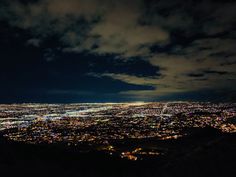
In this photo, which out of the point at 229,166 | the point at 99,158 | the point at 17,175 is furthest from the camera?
the point at 99,158

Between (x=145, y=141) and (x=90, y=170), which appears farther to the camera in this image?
(x=145, y=141)

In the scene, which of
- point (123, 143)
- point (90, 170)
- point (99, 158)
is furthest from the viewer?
point (123, 143)

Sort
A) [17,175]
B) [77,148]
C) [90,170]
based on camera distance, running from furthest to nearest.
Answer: [77,148] → [90,170] → [17,175]

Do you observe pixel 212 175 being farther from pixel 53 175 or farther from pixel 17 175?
pixel 17 175

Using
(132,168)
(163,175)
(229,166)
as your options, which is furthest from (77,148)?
(229,166)

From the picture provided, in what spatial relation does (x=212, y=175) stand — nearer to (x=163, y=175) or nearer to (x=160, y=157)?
(x=163, y=175)

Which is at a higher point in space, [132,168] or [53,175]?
[53,175]

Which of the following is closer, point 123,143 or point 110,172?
point 110,172

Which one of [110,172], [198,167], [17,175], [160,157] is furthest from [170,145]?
[17,175]

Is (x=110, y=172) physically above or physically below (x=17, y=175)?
below
